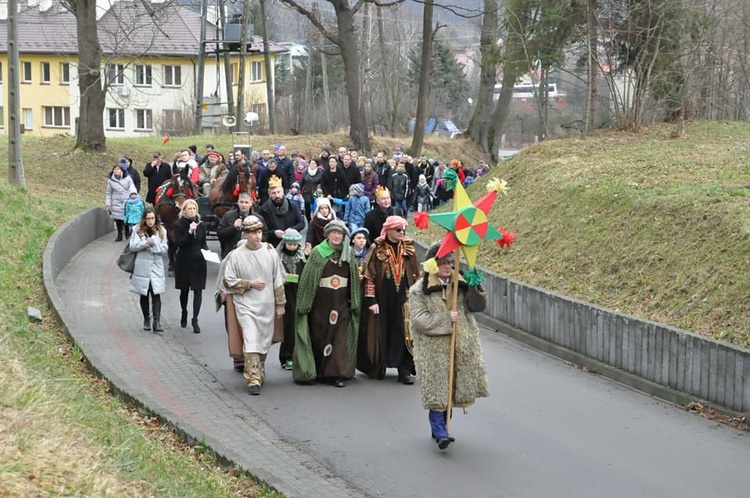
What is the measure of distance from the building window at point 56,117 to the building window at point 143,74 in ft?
17.8

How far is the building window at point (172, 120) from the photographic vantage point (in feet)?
235

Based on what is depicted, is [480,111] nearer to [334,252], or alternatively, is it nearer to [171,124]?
[171,124]

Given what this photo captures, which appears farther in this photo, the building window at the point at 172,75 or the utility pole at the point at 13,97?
the building window at the point at 172,75

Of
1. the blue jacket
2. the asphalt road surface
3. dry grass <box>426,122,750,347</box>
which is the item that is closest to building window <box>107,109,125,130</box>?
dry grass <box>426,122,750,347</box>

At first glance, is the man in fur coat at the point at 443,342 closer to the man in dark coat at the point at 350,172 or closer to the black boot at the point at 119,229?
the black boot at the point at 119,229

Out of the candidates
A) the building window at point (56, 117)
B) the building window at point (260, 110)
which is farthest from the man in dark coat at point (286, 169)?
the building window at point (56, 117)

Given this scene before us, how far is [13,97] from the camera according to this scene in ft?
85.6

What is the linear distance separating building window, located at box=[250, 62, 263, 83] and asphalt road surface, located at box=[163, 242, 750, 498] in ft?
248

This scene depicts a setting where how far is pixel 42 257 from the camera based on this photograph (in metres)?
19.1

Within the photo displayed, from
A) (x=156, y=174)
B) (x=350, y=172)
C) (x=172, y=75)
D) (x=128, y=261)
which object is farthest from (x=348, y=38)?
(x=172, y=75)

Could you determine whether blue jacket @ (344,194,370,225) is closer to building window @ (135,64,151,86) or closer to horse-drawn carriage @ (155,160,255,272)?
horse-drawn carriage @ (155,160,255,272)

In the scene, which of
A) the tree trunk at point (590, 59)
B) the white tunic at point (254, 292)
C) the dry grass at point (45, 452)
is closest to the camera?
the dry grass at point (45, 452)

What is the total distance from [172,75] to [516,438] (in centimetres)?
7287

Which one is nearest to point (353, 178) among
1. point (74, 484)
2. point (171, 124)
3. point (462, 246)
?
point (462, 246)
